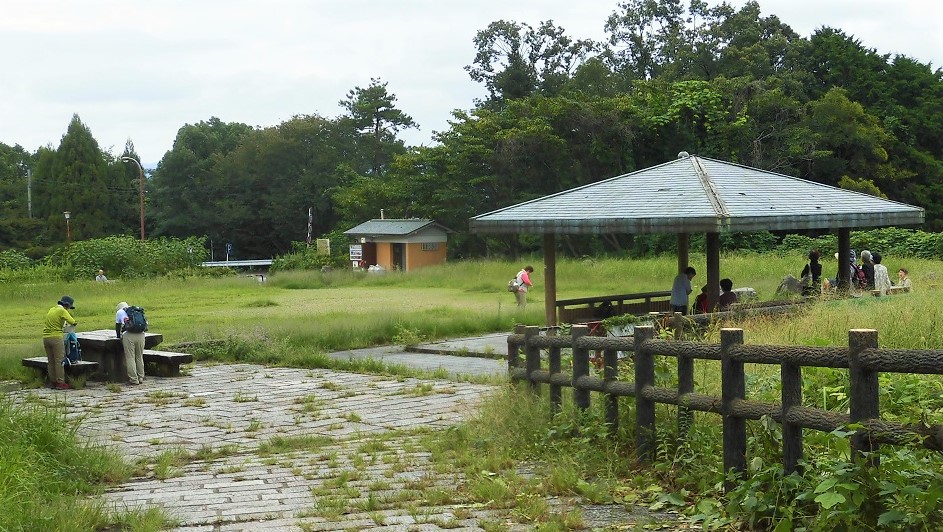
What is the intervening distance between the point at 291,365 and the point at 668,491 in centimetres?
1160

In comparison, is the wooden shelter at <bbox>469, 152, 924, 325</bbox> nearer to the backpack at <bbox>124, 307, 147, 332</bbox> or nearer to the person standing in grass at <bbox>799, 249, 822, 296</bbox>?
the person standing in grass at <bbox>799, 249, 822, 296</bbox>

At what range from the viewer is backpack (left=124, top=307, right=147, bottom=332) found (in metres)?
→ 15.4

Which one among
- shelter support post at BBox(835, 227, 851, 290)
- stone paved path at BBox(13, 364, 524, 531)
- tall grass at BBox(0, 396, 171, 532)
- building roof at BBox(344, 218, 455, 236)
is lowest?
stone paved path at BBox(13, 364, 524, 531)

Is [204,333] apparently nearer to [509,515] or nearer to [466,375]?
[466,375]

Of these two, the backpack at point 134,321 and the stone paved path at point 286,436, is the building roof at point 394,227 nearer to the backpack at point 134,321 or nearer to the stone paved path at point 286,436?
the stone paved path at point 286,436

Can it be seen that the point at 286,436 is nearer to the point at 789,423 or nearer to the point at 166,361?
the point at 789,423

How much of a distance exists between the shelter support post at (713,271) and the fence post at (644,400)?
790 centimetres

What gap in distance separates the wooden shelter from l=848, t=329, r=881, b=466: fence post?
851 centimetres

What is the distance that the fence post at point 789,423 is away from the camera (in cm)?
561

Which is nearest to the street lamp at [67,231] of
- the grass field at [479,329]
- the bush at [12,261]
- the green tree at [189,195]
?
the green tree at [189,195]

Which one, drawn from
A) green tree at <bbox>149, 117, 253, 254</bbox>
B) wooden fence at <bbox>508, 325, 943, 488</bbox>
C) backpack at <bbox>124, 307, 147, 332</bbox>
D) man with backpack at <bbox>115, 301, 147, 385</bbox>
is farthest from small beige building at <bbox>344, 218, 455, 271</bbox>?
wooden fence at <bbox>508, 325, 943, 488</bbox>

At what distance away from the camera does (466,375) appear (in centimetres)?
1478

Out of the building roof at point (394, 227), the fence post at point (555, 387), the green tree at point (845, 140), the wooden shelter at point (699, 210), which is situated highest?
the green tree at point (845, 140)

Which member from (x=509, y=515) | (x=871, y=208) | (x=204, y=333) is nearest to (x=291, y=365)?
(x=204, y=333)
